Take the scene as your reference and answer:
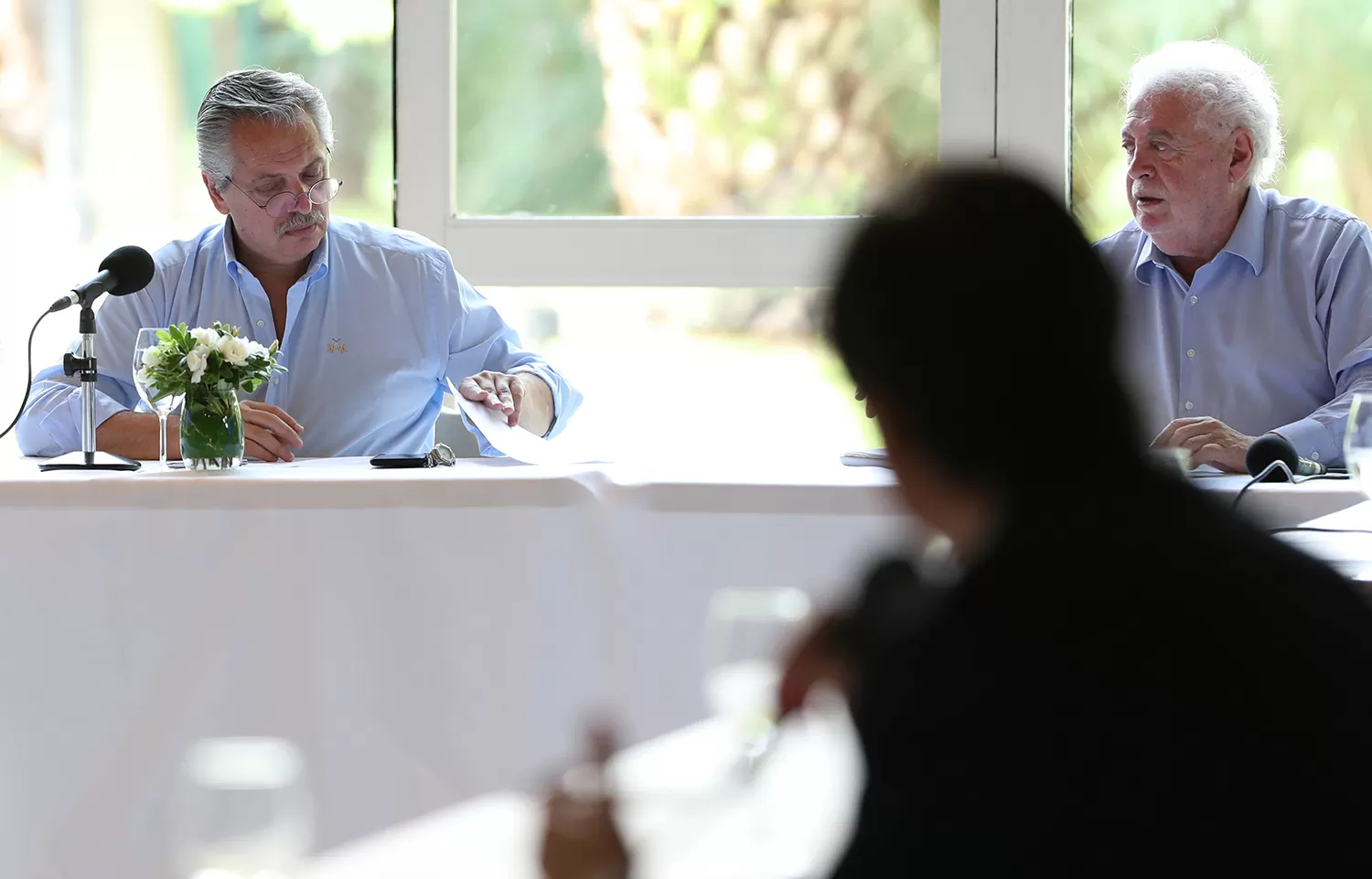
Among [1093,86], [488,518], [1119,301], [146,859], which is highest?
[1093,86]

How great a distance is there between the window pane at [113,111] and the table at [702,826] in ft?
10.2

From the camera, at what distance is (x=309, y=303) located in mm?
2705

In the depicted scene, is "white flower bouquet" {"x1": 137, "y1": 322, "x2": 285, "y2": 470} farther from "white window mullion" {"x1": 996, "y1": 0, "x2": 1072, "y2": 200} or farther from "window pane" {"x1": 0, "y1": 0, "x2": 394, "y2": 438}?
"white window mullion" {"x1": 996, "y1": 0, "x2": 1072, "y2": 200}

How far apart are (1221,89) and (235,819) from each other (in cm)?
267

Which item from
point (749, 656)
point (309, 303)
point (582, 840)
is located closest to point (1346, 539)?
point (749, 656)

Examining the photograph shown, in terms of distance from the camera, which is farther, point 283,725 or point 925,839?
point 283,725

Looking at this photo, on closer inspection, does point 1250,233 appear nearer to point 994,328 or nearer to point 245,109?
point 245,109

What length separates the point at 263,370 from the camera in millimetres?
2090

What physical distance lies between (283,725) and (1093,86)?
2.67 m

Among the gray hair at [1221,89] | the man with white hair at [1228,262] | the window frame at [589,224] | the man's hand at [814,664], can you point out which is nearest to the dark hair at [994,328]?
the man's hand at [814,664]

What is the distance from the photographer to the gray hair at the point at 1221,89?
9.26 ft

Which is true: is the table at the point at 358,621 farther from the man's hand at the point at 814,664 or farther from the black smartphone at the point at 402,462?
the man's hand at the point at 814,664

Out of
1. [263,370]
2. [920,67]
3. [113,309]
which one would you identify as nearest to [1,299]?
[113,309]

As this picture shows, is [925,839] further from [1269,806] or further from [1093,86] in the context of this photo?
[1093,86]
